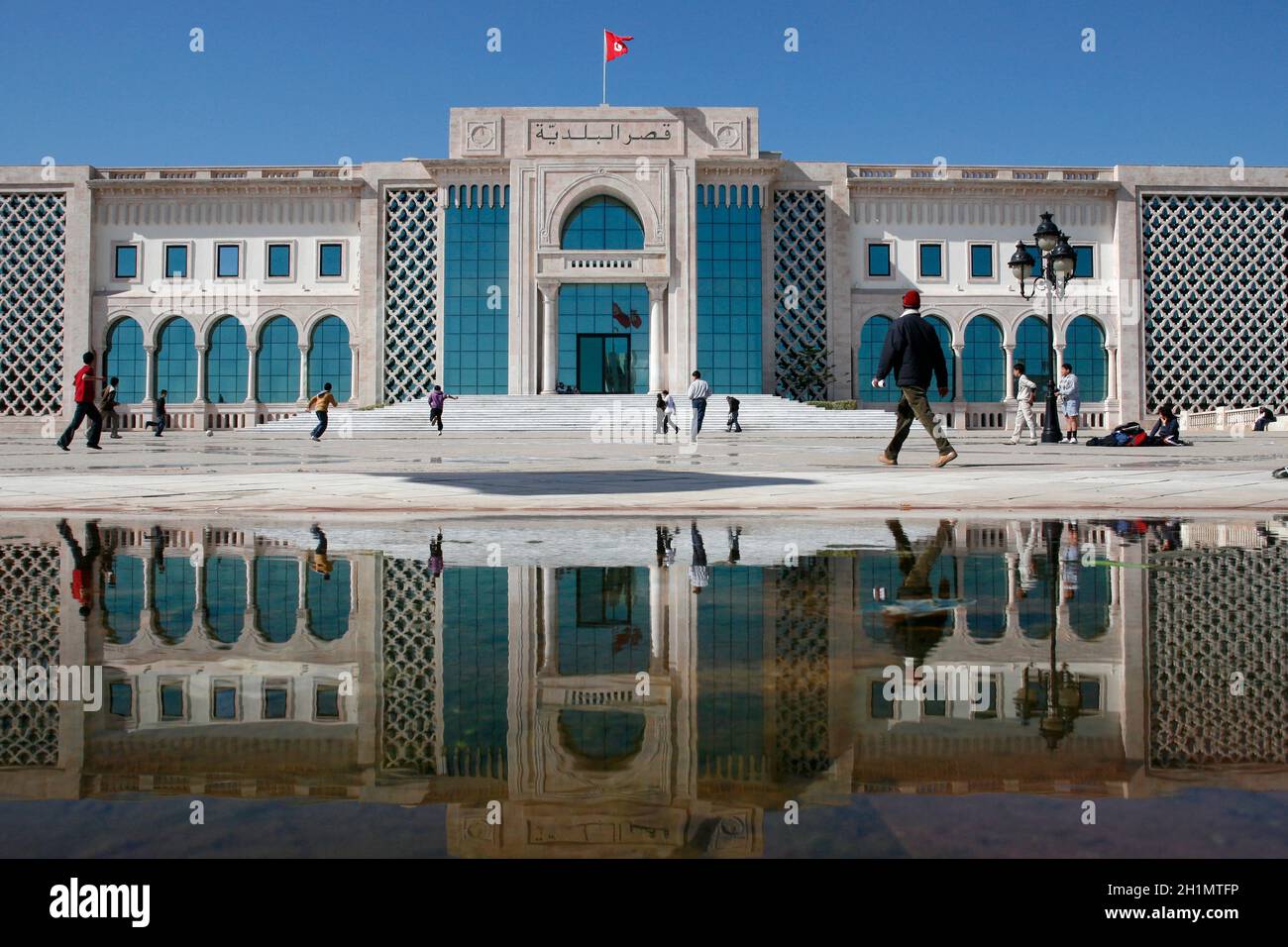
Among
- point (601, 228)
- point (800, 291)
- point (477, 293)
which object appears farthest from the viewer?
point (601, 228)

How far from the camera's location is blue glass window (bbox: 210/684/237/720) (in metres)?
1.49

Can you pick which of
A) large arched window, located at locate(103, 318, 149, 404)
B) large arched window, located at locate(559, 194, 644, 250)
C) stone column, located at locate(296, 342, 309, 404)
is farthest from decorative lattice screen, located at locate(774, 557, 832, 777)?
large arched window, located at locate(103, 318, 149, 404)

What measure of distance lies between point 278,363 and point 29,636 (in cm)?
3250

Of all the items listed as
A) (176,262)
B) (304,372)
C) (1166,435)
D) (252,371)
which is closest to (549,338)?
(304,372)

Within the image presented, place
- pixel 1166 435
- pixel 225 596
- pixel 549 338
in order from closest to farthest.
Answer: pixel 225 596
pixel 1166 435
pixel 549 338

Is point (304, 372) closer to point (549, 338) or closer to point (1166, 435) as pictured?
point (549, 338)

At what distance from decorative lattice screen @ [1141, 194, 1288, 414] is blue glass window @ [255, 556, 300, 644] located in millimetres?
33634

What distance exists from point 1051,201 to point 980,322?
184 inches

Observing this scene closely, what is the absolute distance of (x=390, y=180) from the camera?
32.2 meters

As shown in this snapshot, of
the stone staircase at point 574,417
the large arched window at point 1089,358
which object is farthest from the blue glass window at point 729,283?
the large arched window at point 1089,358

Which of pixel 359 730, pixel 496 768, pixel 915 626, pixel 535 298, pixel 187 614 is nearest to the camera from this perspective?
pixel 496 768

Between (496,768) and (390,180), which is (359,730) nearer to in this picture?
(496,768)

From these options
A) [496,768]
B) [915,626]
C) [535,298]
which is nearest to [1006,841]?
[496,768]

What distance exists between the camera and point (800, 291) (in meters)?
31.5
